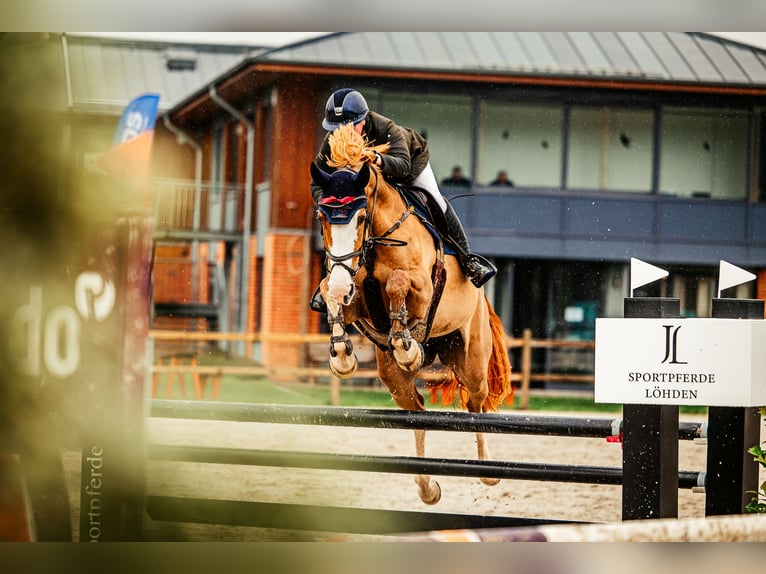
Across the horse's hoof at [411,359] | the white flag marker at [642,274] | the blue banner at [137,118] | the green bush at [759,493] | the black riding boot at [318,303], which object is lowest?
the green bush at [759,493]

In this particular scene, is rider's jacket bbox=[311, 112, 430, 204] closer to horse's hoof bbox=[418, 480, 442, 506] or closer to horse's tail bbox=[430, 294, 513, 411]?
horse's tail bbox=[430, 294, 513, 411]

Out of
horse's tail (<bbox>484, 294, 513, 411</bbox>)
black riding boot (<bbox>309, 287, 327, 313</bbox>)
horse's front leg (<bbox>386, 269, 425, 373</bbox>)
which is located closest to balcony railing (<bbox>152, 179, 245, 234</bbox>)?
black riding boot (<bbox>309, 287, 327, 313</bbox>)

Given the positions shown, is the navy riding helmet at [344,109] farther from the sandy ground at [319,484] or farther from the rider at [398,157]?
the sandy ground at [319,484]

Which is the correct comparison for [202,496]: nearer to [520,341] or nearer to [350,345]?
[350,345]

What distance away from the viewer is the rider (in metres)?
3.58

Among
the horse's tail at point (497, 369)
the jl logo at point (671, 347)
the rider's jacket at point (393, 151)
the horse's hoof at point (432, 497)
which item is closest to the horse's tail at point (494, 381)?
the horse's tail at point (497, 369)

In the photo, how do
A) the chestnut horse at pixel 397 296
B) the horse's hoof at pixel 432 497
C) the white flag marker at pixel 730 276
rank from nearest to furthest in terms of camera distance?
the chestnut horse at pixel 397 296 → the white flag marker at pixel 730 276 → the horse's hoof at pixel 432 497

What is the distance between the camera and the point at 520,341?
3943 mm

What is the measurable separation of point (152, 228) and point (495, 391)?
151 centimetres

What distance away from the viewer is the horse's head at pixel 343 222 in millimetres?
3350

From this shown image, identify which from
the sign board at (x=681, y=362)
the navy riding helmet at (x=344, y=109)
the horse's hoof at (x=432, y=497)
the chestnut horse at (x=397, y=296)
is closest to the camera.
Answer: the sign board at (x=681, y=362)

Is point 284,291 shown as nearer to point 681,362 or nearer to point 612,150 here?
point 612,150

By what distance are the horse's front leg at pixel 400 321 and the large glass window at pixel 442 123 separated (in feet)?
1.90
